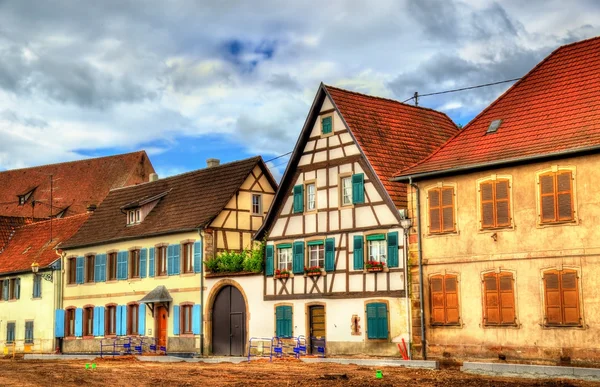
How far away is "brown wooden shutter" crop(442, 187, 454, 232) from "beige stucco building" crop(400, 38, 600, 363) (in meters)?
0.03

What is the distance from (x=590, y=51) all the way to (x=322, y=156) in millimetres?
10206

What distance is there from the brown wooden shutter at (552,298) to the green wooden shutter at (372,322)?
6.89m

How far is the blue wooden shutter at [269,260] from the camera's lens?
116 ft

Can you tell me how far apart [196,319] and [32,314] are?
1286 centimetres

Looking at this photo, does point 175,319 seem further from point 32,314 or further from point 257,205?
point 32,314

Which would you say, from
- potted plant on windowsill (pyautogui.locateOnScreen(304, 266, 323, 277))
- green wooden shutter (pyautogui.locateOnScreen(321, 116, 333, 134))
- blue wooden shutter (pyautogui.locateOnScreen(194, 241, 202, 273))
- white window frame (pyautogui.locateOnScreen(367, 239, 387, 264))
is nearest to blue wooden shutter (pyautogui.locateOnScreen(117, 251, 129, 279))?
blue wooden shutter (pyautogui.locateOnScreen(194, 241, 202, 273))

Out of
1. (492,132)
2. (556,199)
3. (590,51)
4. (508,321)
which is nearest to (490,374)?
(508,321)

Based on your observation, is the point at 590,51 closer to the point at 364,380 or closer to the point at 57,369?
the point at 364,380

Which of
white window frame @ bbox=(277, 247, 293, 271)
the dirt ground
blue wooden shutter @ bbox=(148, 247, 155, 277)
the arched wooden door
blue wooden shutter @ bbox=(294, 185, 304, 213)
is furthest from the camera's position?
blue wooden shutter @ bbox=(148, 247, 155, 277)

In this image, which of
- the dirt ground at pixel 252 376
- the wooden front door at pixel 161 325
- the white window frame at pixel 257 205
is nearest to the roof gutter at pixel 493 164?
the dirt ground at pixel 252 376

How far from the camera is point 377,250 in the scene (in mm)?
31734

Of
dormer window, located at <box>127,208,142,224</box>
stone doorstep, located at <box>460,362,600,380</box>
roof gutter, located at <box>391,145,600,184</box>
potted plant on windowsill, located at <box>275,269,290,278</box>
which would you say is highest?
dormer window, located at <box>127,208,142,224</box>

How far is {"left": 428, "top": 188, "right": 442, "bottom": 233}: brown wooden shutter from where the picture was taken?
28875mm

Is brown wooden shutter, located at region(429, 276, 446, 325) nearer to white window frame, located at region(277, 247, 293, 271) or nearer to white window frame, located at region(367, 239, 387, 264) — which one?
white window frame, located at region(367, 239, 387, 264)
